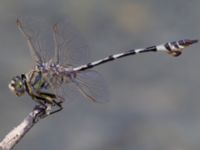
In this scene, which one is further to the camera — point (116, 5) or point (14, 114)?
point (116, 5)

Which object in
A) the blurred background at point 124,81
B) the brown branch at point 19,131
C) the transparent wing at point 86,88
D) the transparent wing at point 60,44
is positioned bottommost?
the brown branch at point 19,131

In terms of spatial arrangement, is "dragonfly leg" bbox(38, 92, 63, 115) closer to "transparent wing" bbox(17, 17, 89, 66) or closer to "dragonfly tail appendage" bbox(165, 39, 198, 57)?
"transparent wing" bbox(17, 17, 89, 66)

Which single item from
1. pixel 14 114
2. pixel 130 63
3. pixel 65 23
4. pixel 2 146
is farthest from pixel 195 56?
pixel 2 146

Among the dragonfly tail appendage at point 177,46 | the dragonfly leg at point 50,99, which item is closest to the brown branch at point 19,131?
the dragonfly leg at point 50,99

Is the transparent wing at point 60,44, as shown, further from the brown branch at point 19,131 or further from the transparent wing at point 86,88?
the brown branch at point 19,131

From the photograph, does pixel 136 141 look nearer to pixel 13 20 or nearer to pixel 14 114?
pixel 14 114

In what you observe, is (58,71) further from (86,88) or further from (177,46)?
(177,46)
